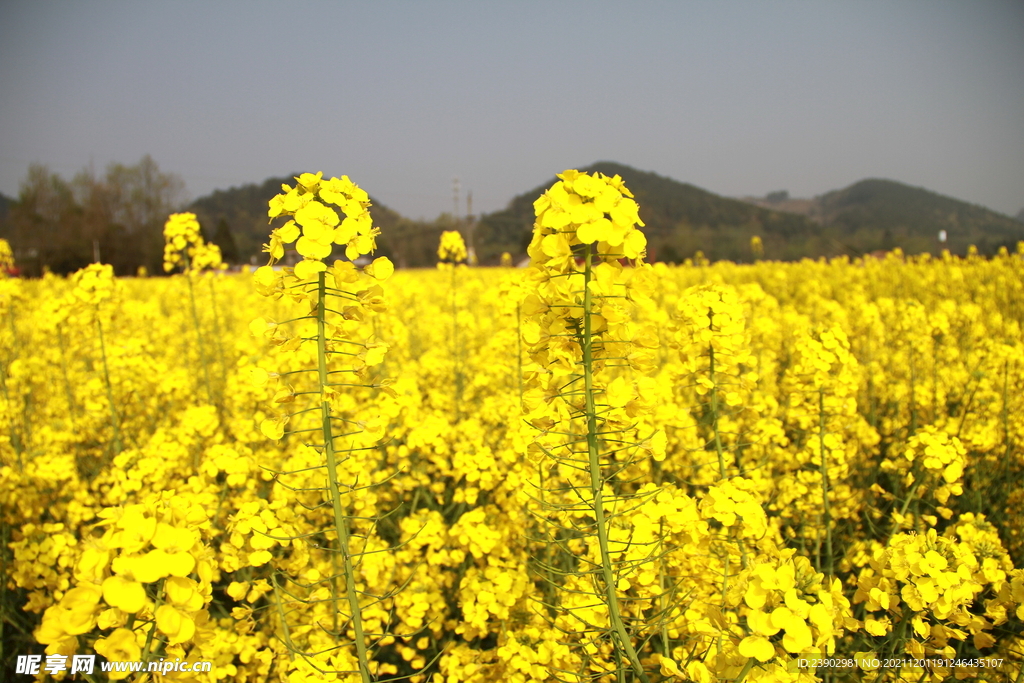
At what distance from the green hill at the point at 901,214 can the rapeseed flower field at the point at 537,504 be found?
1475 inches

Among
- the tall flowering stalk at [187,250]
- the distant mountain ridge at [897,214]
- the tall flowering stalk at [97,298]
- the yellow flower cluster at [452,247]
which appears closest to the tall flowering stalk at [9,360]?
the tall flowering stalk at [97,298]

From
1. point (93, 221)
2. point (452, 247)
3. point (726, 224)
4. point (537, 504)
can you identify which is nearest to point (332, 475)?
point (537, 504)

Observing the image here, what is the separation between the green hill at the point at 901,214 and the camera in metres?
43.8

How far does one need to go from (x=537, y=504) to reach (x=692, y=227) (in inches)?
1972

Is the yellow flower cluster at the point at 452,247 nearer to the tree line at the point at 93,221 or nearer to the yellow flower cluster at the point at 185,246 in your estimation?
the yellow flower cluster at the point at 185,246

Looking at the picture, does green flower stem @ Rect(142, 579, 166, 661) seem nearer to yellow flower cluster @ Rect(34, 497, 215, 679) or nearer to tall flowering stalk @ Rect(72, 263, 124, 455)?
yellow flower cluster @ Rect(34, 497, 215, 679)

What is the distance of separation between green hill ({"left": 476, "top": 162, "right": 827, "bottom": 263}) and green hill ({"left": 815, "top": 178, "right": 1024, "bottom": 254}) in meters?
5.07

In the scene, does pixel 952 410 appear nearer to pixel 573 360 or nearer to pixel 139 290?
pixel 573 360

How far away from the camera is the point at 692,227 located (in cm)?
4872

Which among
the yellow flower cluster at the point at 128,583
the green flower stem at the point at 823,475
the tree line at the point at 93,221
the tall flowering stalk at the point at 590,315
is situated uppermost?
the tree line at the point at 93,221

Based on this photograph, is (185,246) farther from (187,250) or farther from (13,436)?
(13,436)

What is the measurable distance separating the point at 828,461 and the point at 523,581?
6.54ft

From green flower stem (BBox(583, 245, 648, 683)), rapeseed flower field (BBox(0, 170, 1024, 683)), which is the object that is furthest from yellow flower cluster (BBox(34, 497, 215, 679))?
green flower stem (BBox(583, 245, 648, 683))

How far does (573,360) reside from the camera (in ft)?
5.07
